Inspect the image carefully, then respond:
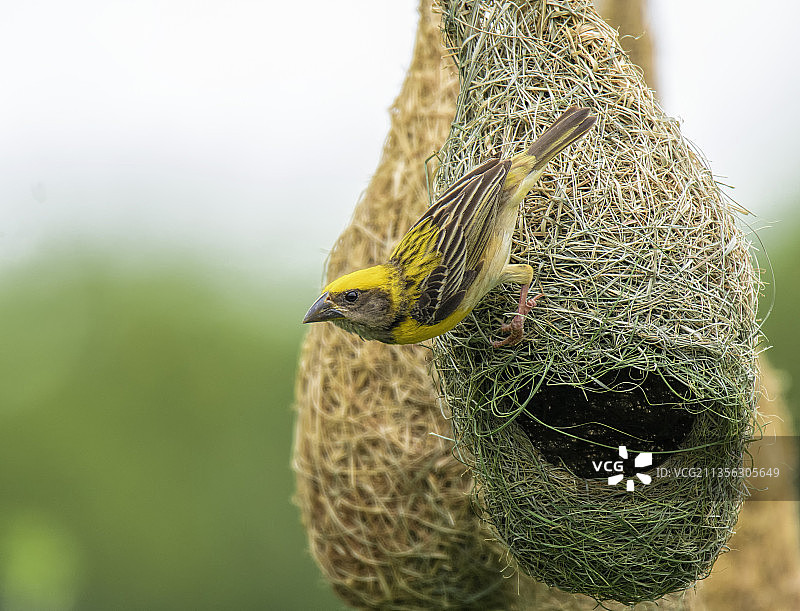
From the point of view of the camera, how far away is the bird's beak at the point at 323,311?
5.24 feet

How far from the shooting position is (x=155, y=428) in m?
4.04

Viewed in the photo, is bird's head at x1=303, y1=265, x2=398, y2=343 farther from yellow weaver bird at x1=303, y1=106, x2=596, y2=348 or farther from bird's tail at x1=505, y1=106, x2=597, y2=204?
bird's tail at x1=505, y1=106, x2=597, y2=204

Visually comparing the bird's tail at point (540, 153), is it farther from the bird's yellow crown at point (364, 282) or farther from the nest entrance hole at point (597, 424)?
the nest entrance hole at point (597, 424)

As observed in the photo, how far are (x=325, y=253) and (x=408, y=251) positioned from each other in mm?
833

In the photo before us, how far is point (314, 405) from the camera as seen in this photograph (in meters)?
2.26

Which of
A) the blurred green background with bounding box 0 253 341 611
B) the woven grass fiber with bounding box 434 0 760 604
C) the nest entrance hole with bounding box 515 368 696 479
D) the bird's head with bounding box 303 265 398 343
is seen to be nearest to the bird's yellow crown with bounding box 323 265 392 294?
the bird's head with bounding box 303 265 398 343

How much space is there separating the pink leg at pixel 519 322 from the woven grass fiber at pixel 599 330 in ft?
0.07

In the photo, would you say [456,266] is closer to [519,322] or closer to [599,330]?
[519,322]

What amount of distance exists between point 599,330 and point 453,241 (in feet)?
1.04

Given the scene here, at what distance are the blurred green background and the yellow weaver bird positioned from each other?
7.35 feet

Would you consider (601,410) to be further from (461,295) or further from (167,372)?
(167,372)

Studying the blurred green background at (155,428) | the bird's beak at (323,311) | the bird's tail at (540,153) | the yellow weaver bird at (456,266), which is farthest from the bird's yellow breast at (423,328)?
the blurred green background at (155,428)

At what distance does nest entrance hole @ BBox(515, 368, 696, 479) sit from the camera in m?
1.72

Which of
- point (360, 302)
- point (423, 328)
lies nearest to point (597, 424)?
point (423, 328)
